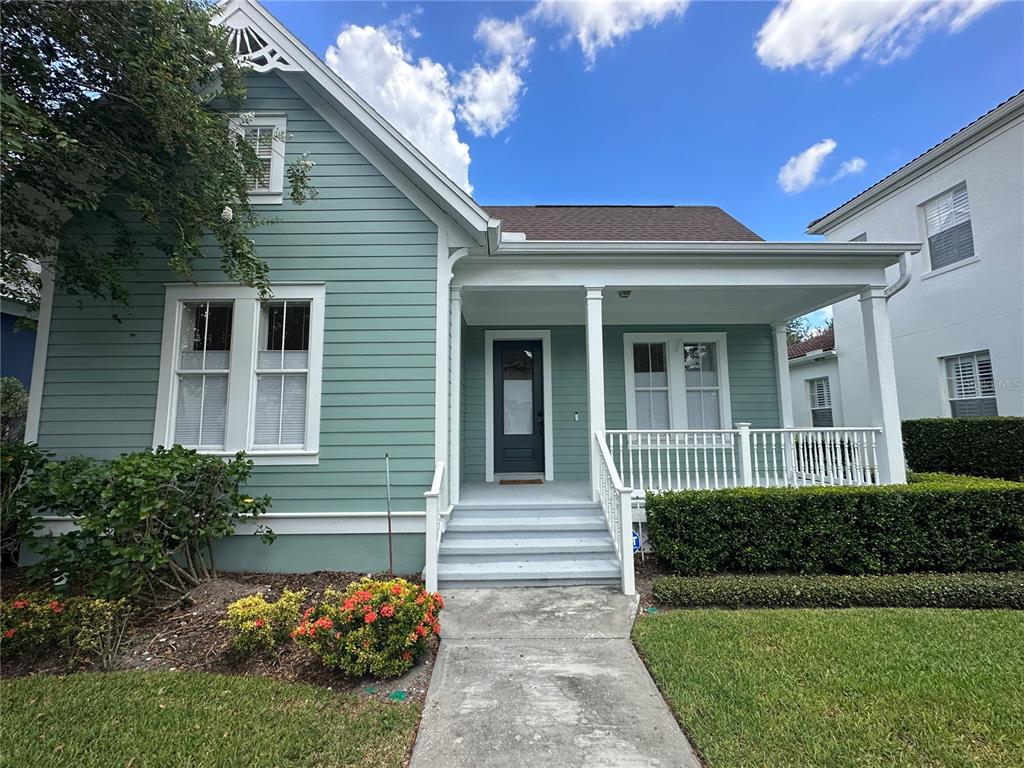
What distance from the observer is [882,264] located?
5758mm

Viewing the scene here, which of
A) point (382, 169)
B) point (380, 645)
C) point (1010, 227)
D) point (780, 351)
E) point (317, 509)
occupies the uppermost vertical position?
point (1010, 227)

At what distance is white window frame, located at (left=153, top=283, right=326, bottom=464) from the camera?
481cm

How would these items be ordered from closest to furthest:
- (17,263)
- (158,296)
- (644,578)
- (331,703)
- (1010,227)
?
1. (331,703)
2. (17,263)
3. (644,578)
4. (158,296)
5. (1010,227)

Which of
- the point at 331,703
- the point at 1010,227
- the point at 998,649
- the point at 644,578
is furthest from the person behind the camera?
the point at 1010,227

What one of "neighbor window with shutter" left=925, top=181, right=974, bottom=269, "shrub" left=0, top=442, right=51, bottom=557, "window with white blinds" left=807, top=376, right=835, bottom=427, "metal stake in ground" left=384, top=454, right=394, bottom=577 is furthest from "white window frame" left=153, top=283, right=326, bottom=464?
"window with white blinds" left=807, top=376, right=835, bottom=427

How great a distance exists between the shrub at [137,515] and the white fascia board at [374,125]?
11.6 ft

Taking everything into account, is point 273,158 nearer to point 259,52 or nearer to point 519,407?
point 259,52

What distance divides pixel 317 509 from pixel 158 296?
299cm

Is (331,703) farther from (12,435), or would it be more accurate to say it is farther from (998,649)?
(12,435)

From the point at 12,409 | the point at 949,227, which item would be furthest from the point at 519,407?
the point at 949,227

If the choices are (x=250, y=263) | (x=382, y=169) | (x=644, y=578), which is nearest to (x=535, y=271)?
(x=382, y=169)

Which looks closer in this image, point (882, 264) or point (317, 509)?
point (317, 509)

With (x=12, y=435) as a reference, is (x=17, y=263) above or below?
above

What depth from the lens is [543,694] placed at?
2643 millimetres
